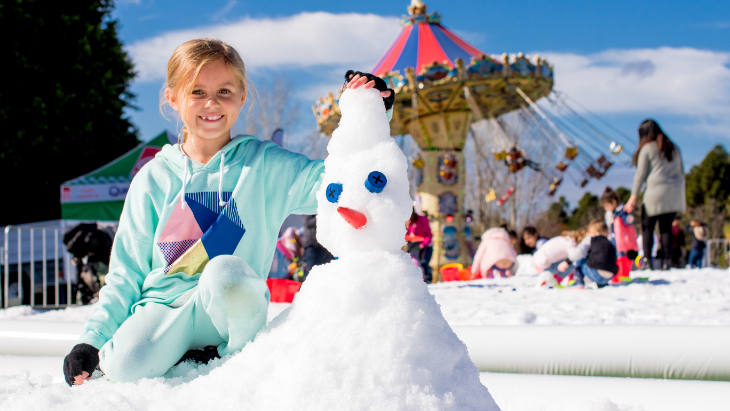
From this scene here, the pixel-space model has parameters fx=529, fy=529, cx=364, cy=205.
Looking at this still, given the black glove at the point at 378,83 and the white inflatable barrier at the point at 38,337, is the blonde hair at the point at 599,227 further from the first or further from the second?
the white inflatable barrier at the point at 38,337

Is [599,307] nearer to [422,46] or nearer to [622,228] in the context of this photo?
[622,228]

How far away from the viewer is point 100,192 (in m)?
8.59

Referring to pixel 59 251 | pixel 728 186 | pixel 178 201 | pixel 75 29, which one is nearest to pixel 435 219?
pixel 59 251

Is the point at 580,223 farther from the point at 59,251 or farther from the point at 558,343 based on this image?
the point at 558,343

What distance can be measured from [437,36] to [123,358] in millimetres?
10522

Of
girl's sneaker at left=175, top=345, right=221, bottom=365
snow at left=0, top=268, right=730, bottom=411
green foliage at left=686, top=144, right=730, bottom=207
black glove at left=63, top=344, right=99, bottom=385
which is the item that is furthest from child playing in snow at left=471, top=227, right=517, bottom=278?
green foliage at left=686, top=144, right=730, bottom=207

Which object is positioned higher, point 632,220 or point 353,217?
point 353,217

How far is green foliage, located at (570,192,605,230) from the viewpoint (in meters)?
26.7

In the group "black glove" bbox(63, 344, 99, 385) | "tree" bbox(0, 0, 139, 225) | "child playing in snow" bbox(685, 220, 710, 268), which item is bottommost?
"child playing in snow" bbox(685, 220, 710, 268)

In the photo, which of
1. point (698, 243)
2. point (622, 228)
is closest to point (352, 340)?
point (622, 228)

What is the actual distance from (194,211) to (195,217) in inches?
0.7

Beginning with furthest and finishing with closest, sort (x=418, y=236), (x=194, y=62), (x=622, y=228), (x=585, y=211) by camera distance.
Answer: (x=585, y=211) → (x=418, y=236) → (x=622, y=228) → (x=194, y=62)

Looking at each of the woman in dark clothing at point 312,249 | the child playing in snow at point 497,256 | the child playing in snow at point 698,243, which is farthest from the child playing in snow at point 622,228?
the child playing in snow at point 698,243

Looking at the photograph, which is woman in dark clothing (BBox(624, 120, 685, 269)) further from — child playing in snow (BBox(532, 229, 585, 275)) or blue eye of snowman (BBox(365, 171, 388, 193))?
blue eye of snowman (BBox(365, 171, 388, 193))
